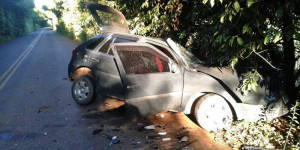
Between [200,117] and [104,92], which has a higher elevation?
[104,92]

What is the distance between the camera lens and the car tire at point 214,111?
14.4ft

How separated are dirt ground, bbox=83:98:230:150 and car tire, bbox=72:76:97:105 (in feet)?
0.92

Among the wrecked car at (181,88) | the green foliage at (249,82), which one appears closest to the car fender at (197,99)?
the wrecked car at (181,88)

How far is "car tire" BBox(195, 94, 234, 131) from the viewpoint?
4.38m

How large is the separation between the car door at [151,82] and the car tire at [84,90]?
55.7 inches

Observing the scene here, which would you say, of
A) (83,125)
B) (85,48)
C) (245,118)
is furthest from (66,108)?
(245,118)

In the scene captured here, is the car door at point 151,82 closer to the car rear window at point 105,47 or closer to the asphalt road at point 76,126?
the asphalt road at point 76,126

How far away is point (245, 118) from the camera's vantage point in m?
4.30

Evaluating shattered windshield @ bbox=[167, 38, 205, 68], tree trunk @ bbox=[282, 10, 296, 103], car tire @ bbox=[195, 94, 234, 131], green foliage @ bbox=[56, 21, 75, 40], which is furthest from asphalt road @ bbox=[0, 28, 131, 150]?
green foliage @ bbox=[56, 21, 75, 40]

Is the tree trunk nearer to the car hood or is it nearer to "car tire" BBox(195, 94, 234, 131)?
"car tire" BBox(195, 94, 234, 131)

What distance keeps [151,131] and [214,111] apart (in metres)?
1.27

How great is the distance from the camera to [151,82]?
4.49m

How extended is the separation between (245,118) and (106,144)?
8.44 feet

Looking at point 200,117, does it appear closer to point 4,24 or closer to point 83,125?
point 83,125
